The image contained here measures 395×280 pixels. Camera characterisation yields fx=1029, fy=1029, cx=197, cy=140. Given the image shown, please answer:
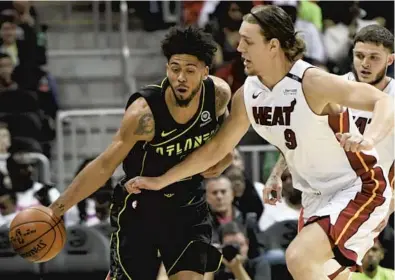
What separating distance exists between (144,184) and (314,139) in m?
1.06

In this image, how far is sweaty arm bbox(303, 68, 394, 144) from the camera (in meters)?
5.26

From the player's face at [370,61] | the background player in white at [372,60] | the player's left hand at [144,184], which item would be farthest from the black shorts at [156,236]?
the player's face at [370,61]

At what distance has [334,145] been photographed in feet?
19.0

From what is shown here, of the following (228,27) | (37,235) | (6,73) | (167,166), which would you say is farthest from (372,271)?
(6,73)

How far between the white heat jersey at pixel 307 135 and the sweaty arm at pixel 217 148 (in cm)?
25

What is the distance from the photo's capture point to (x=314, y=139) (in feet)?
18.9

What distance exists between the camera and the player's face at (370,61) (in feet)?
22.0

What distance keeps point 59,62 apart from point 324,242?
7.05 meters

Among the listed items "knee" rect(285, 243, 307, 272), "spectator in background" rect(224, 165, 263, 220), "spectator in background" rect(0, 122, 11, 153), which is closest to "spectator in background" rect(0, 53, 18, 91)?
"spectator in background" rect(0, 122, 11, 153)

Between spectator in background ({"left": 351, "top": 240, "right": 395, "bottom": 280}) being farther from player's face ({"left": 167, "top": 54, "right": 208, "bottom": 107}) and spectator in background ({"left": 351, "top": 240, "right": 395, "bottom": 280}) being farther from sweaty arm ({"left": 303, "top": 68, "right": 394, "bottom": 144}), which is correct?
sweaty arm ({"left": 303, "top": 68, "right": 394, "bottom": 144})

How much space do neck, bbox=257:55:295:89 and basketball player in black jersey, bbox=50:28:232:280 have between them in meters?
0.48

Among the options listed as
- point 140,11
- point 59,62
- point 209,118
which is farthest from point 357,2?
point 209,118

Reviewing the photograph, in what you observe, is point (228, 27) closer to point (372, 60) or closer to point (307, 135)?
point (372, 60)

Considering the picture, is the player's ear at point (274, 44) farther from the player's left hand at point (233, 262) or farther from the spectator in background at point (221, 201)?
the spectator in background at point (221, 201)
